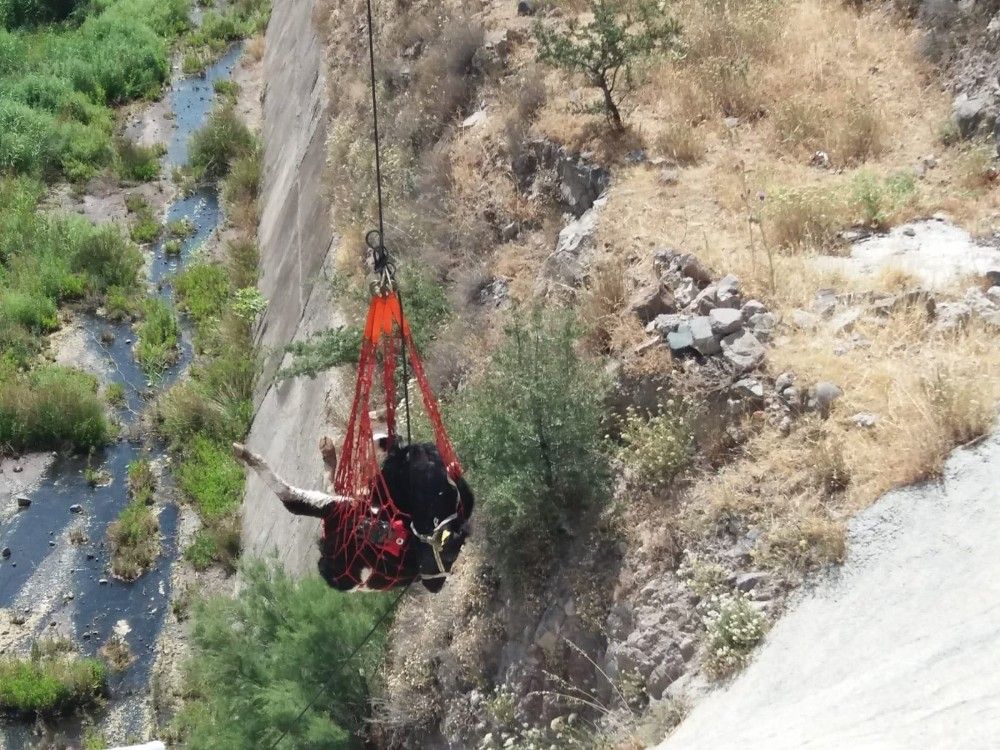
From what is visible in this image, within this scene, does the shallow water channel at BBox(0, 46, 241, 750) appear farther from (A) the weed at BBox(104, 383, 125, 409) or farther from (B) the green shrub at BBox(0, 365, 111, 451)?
(B) the green shrub at BBox(0, 365, 111, 451)

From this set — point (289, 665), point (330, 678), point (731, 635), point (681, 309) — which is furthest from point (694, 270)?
point (289, 665)

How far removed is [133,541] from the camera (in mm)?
11812

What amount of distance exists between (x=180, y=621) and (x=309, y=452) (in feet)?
8.10

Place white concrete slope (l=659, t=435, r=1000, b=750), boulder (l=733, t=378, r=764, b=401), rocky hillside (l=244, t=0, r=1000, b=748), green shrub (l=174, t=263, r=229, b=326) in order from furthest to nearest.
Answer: green shrub (l=174, t=263, r=229, b=326), boulder (l=733, t=378, r=764, b=401), rocky hillside (l=244, t=0, r=1000, b=748), white concrete slope (l=659, t=435, r=1000, b=750)

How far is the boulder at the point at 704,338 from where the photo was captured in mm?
6754

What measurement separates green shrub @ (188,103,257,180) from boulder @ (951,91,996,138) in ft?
43.2

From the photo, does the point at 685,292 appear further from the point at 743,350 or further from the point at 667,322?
the point at 743,350

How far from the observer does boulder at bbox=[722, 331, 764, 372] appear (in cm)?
653

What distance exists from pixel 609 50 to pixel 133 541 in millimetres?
7801

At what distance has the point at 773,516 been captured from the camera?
5809 millimetres

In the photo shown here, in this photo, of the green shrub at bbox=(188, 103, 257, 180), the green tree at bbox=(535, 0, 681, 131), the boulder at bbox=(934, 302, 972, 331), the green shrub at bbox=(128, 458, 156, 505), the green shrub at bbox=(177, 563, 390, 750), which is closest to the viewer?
the boulder at bbox=(934, 302, 972, 331)

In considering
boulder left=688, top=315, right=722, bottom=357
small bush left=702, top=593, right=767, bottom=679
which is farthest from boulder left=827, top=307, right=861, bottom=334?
small bush left=702, top=593, right=767, bottom=679

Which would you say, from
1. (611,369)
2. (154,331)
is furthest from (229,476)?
(611,369)

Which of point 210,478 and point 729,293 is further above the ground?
point 729,293
